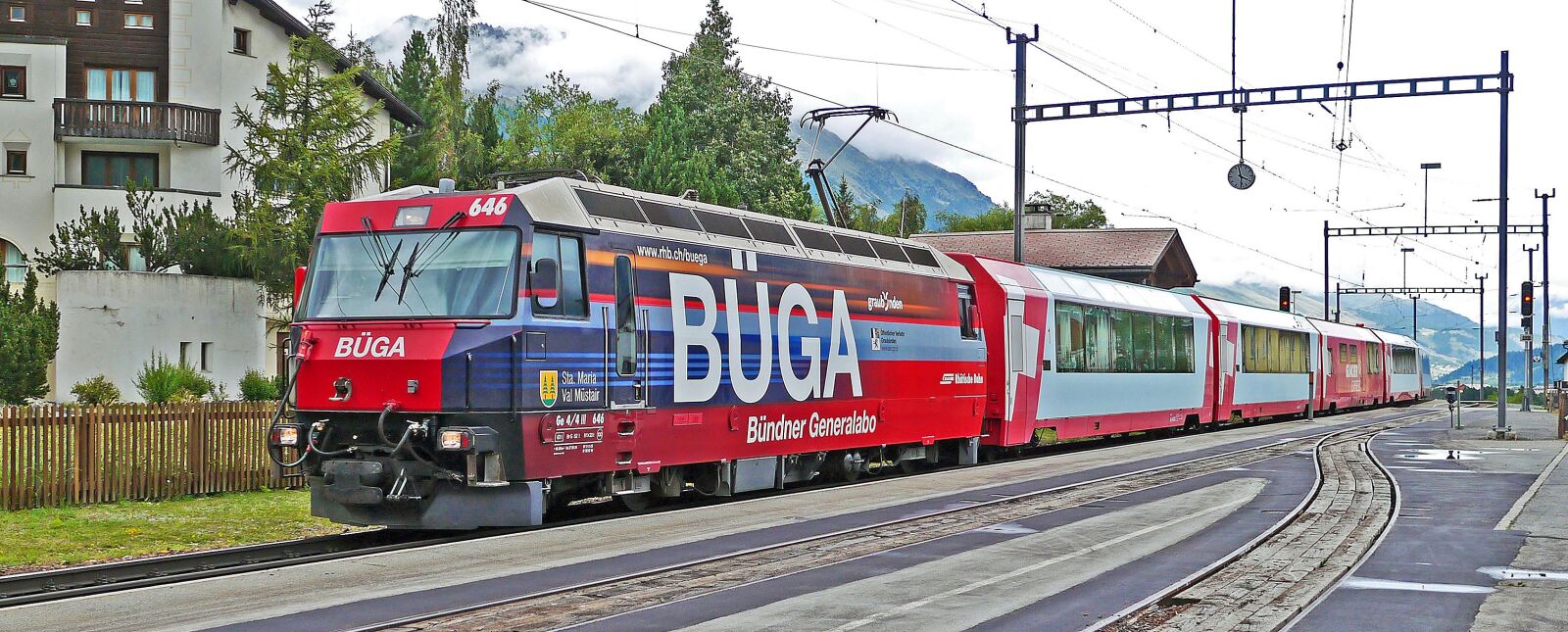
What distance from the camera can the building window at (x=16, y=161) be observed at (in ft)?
137

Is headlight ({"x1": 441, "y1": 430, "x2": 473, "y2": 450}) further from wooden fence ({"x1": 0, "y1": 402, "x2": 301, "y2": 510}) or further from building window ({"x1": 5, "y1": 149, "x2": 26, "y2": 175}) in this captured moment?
building window ({"x1": 5, "y1": 149, "x2": 26, "y2": 175})

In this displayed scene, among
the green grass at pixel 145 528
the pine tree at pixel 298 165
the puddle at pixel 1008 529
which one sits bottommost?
the green grass at pixel 145 528

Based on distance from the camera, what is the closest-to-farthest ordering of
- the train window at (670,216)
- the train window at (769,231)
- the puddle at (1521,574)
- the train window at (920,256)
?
the puddle at (1521,574) < the train window at (670,216) < the train window at (769,231) < the train window at (920,256)

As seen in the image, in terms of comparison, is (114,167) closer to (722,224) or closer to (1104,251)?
(722,224)

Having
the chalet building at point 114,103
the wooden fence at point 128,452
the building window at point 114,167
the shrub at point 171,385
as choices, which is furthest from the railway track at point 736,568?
the building window at point 114,167

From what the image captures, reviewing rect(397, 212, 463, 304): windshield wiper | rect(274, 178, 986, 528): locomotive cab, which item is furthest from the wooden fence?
rect(397, 212, 463, 304): windshield wiper

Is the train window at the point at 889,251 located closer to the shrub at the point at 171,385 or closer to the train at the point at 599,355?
the train at the point at 599,355

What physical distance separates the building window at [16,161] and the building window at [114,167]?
1.60 meters

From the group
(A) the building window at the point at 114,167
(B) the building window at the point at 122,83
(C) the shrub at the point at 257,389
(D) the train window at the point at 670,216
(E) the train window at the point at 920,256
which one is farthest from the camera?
(A) the building window at the point at 114,167

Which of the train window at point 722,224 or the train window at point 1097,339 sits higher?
the train window at point 722,224

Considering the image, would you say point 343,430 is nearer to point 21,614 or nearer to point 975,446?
point 21,614

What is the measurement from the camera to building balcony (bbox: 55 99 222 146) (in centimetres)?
4150

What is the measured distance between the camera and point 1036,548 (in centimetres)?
1330

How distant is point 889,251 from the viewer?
21.8 metres
